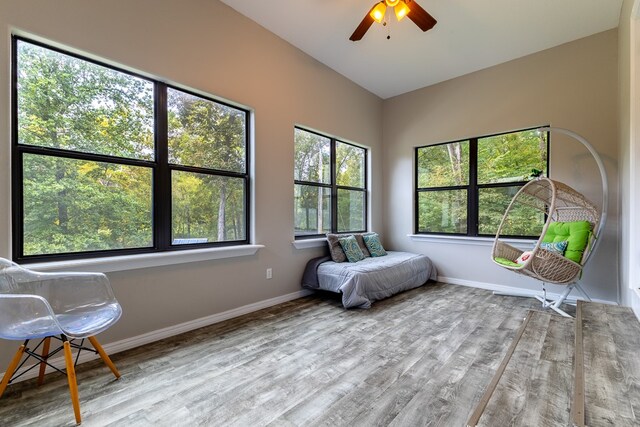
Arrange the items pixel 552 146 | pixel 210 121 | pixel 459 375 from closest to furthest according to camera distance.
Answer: pixel 459 375, pixel 210 121, pixel 552 146

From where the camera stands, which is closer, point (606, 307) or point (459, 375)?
point (606, 307)

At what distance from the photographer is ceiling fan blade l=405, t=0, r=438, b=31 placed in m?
2.37

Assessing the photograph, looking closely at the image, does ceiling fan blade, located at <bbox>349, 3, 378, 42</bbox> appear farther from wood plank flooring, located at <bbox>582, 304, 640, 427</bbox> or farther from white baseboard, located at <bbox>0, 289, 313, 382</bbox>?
white baseboard, located at <bbox>0, 289, 313, 382</bbox>

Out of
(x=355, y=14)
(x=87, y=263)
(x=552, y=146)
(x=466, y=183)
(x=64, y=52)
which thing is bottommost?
(x=87, y=263)

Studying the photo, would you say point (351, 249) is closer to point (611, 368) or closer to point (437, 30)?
point (437, 30)

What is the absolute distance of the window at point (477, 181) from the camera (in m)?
3.91

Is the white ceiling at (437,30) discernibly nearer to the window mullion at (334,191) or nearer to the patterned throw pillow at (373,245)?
the window mullion at (334,191)

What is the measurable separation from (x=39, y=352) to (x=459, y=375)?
9.46ft

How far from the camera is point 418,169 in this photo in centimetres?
496

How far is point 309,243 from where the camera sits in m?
3.87

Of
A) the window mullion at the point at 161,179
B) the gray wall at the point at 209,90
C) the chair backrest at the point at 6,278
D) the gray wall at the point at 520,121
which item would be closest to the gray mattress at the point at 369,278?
the gray wall at the point at 209,90

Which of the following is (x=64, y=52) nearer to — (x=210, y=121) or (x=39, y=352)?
(x=210, y=121)

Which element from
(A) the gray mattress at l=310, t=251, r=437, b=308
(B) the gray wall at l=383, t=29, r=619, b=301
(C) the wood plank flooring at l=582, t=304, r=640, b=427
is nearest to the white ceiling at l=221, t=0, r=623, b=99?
(B) the gray wall at l=383, t=29, r=619, b=301

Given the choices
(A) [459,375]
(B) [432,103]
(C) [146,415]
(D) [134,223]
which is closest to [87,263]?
(D) [134,223]
